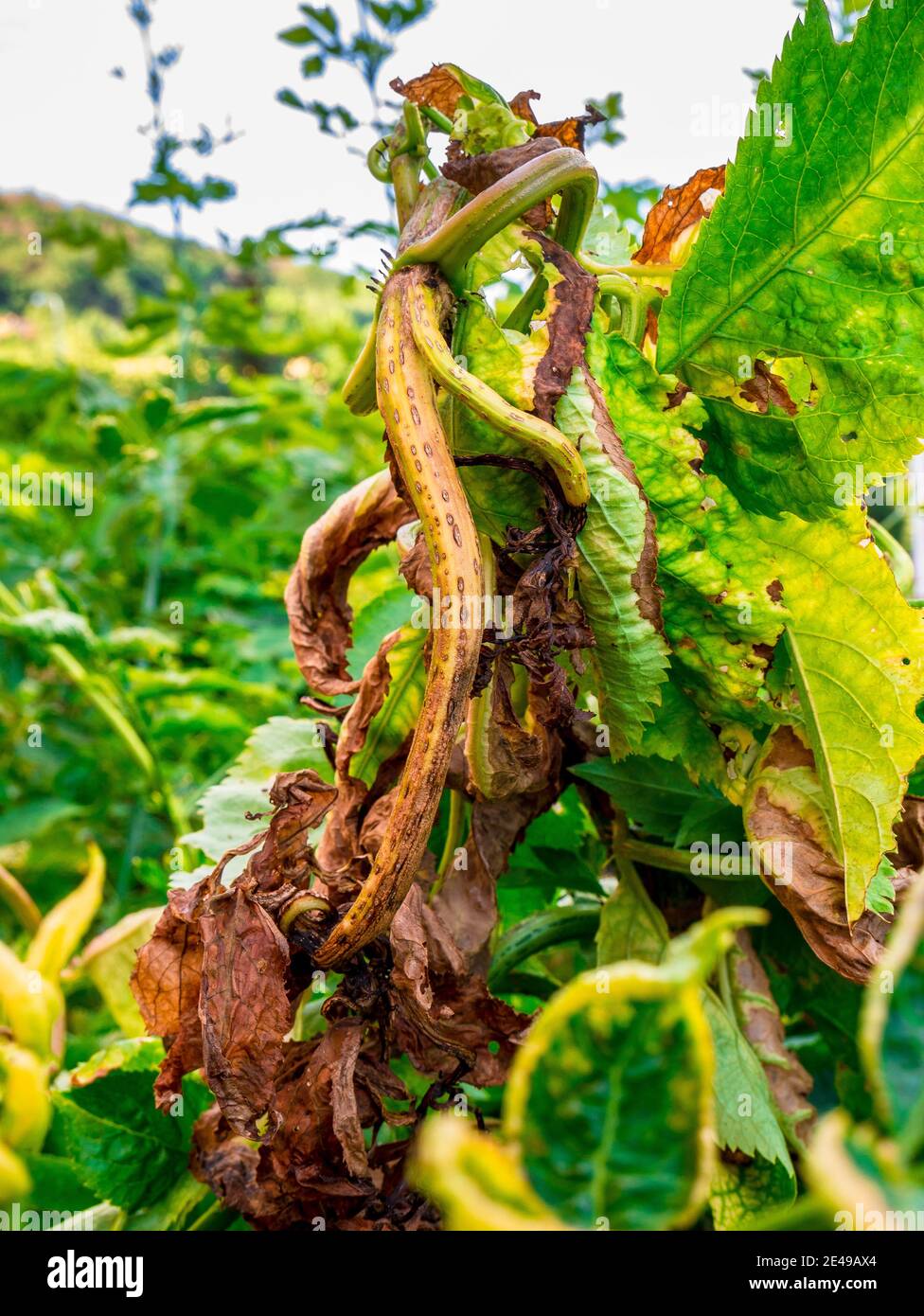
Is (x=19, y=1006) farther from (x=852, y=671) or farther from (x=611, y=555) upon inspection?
(x=852, y=671)

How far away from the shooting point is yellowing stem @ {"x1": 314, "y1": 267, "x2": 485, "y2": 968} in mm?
500

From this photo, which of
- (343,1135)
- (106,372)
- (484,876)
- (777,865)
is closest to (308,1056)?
(343,1135)

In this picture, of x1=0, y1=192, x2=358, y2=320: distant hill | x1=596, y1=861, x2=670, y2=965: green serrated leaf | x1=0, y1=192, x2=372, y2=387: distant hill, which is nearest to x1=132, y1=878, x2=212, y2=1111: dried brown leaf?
x1=596, y1=861, x2=670, y2=965: green serrated leaf

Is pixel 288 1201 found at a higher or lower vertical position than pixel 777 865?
lower

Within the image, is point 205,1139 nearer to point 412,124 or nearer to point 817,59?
point 412,124

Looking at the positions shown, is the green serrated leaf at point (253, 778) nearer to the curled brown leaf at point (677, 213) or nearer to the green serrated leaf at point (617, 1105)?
the curled brown leaf at point (677, 213)

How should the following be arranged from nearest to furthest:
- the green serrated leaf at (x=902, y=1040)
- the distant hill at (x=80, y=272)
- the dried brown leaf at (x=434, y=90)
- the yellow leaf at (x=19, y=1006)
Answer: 1. the green serrated leaf at (x=902, y=1040)
2. the yellow leaf at (x=19, y=1006)
3. the dried brown leaf at (x=434, y=90)
4. the distant hill at (x=80, y=272)

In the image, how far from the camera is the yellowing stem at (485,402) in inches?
20.2

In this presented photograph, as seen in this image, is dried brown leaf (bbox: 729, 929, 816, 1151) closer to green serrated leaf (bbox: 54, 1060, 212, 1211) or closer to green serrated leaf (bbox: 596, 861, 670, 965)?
green serrated leaf (bbox: 596, 861, 670, 965)

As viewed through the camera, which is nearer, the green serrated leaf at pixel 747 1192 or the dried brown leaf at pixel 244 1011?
the dried brown leaf at pixel 244 1011

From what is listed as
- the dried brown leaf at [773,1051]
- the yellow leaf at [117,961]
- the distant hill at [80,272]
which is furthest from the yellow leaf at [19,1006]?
the distant hill at [80,272]

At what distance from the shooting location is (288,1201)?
1.92 ft

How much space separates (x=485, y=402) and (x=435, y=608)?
99 mm

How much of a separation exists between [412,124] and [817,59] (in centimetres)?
21
